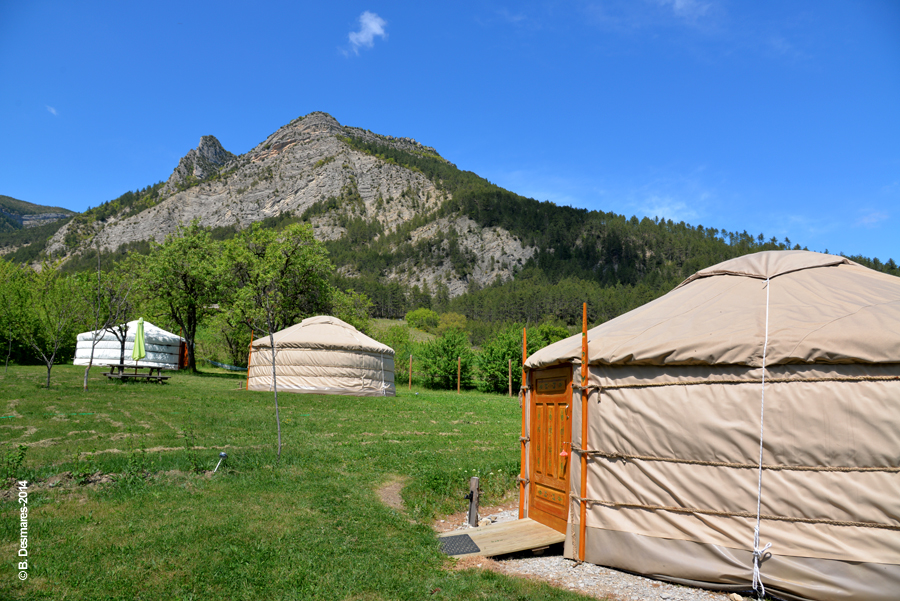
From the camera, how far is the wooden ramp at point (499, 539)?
495cm

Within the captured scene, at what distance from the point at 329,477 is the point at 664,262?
290 feet

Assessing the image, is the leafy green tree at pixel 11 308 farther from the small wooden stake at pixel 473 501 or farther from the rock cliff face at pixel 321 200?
the rock cliff face at pixel 321 200

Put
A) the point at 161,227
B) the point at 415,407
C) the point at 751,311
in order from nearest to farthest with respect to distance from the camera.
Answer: the point at 751,311
the point at 415,407
the point at 161,227

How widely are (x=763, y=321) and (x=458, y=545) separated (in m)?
3.55

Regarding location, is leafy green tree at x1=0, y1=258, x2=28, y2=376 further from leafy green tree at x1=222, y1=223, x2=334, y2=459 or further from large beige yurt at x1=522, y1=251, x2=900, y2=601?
large beige yurt at x1=522, y1=251, x2=900, y2=601

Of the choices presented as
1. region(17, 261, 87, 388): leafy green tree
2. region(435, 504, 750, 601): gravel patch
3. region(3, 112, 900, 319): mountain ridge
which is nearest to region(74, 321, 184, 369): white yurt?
region(17, 261, 87, 388): leafy green tree

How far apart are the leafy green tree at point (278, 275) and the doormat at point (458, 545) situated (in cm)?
2066

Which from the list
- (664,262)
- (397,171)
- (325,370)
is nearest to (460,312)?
(664,262)

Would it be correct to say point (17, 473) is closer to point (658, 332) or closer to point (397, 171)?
point (658, 332)

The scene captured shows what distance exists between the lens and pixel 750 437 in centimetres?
423

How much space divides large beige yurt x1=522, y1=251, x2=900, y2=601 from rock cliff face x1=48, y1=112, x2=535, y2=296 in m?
87.0

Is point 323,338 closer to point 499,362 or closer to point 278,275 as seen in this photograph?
point 278,275

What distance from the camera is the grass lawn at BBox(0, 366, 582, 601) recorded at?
3904 mm

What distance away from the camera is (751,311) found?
4672 millimetres
